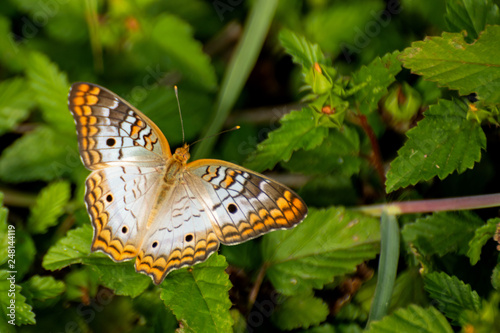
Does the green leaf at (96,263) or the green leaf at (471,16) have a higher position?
the green leaf at (471,16)

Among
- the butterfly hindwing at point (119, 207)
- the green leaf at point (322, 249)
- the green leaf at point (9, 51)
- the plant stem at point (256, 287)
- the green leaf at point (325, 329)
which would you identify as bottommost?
the green leaf at point (325, 329)

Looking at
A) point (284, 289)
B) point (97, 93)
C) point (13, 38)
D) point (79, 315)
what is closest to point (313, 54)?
point (97, 93)

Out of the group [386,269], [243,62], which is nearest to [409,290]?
[386,269]

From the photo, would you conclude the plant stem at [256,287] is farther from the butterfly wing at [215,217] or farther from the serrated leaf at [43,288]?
the serrated leaf at [43,288]

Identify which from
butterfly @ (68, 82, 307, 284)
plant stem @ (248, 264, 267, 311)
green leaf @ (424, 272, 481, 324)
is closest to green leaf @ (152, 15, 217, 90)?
butterfly @ (68, 82, 307, 284)

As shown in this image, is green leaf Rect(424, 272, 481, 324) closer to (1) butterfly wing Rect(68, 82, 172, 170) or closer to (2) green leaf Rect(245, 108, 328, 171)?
(2) green leaf Rect(245, 108, 328, 171)

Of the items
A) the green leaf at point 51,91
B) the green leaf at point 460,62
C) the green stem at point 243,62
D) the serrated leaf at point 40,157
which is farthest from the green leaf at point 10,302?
the green leaf at point 460,62

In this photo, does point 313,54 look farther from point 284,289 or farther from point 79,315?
Answer: point 79,315

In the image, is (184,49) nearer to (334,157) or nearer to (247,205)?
(334,157)
